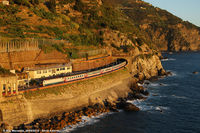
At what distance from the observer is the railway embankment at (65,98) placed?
49688mm

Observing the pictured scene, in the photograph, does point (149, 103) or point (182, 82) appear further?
point (182, 82)

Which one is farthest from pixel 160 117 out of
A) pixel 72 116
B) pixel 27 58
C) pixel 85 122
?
pixel 27 58

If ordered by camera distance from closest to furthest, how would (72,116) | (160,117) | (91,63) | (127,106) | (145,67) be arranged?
1. (72,116)
2. (160,117)
3. (127,106)
4. (91,63)
5. (145,67)

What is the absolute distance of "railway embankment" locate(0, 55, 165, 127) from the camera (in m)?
49.7

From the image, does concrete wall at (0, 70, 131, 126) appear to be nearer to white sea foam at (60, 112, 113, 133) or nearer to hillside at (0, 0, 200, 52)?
white sea foam at (60, 112, 113, 133)

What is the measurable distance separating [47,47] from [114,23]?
2650 inches

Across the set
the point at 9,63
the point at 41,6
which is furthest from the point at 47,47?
the point at 41,6

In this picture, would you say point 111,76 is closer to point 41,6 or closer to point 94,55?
point 94,55

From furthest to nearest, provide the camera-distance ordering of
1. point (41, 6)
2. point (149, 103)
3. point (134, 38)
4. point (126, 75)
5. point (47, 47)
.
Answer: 1. point (134, 38)
2. point (41, 6)
3. point (126, 75)
4. point (47, 47)
5. point (149, 103)

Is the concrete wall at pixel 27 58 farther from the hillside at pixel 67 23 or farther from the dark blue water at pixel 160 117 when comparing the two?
the dark blue water at pixel 160 117

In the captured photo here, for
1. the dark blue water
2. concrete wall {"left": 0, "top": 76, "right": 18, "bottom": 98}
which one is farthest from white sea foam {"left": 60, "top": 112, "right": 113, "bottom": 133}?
concrete wall {"left": 0, "top": 76, "right": 18, "bottom": 98}

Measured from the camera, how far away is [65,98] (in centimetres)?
6025

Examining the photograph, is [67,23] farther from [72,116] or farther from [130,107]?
[72,116]

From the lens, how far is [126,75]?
8812 centimetres
